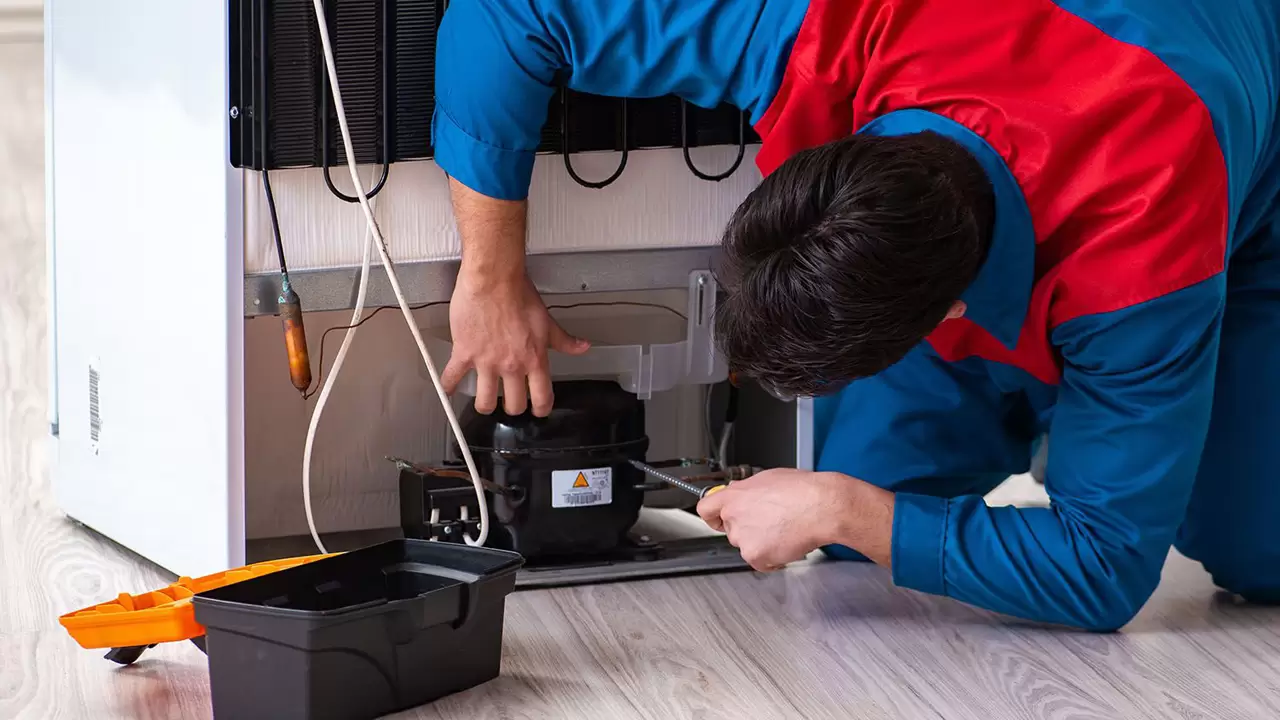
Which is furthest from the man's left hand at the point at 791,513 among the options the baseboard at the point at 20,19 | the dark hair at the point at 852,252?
the baseboard at the point at 20,19

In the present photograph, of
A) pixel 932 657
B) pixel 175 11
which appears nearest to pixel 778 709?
pixel 932 657

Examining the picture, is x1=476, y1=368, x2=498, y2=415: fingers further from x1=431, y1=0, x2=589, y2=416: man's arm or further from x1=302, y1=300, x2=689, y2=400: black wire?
x1=302, y1=300, x2=689, y2=400: black wire

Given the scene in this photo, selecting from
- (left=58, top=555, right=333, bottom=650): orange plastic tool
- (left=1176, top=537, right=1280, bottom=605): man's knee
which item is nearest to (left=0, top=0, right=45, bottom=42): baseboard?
(left=58, top=555, right=333, bottom=650): orange plastic tool

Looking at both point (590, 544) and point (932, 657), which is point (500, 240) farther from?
point (932, 657)

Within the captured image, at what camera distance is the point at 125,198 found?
4.75 feet

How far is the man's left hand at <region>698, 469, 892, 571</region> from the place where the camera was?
1293 mm

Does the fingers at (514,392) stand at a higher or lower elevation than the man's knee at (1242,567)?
higher

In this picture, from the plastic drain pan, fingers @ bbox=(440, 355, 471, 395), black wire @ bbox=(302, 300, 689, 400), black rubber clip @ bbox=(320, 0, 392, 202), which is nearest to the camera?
the plastic drain pan

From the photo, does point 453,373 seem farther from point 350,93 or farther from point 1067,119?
point 1067,119

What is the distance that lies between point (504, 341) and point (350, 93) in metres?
0.26

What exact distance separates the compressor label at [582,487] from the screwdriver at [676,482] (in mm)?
31

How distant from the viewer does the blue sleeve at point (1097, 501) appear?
3.95ft

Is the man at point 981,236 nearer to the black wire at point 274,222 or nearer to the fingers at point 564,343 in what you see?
the fingers at point 564,343

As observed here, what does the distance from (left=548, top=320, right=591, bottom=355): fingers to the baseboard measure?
1.35 meters
